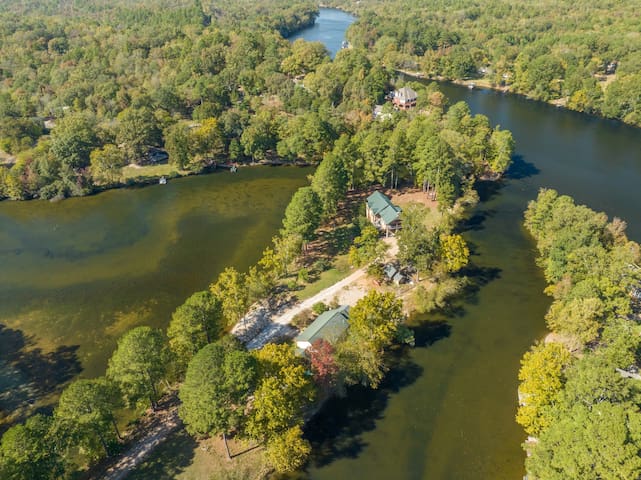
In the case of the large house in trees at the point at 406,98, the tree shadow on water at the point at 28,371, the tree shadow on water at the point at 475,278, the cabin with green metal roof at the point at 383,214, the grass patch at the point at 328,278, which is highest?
the large house in trees at the point at 406,98

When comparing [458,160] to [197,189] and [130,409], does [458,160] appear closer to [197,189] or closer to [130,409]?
[197,189]

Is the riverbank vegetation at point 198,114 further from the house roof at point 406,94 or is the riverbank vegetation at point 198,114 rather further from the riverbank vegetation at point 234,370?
the riverbank vegetation at point 234,370

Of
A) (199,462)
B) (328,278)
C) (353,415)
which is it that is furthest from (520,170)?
(199,462)

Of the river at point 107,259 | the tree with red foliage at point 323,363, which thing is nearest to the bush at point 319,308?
the tree with red foliage at point 323,363

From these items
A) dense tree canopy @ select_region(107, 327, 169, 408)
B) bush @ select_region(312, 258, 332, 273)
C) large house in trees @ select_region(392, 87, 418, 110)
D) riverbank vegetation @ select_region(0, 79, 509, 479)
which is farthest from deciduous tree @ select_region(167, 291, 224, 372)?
large house in trees @ select_region(392, 87, 418, 110)

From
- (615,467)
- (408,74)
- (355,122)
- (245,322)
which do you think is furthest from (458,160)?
(408,74)

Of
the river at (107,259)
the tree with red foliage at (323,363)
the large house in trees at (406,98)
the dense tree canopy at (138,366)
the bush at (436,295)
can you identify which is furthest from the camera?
the large house in trees at (406,98)
